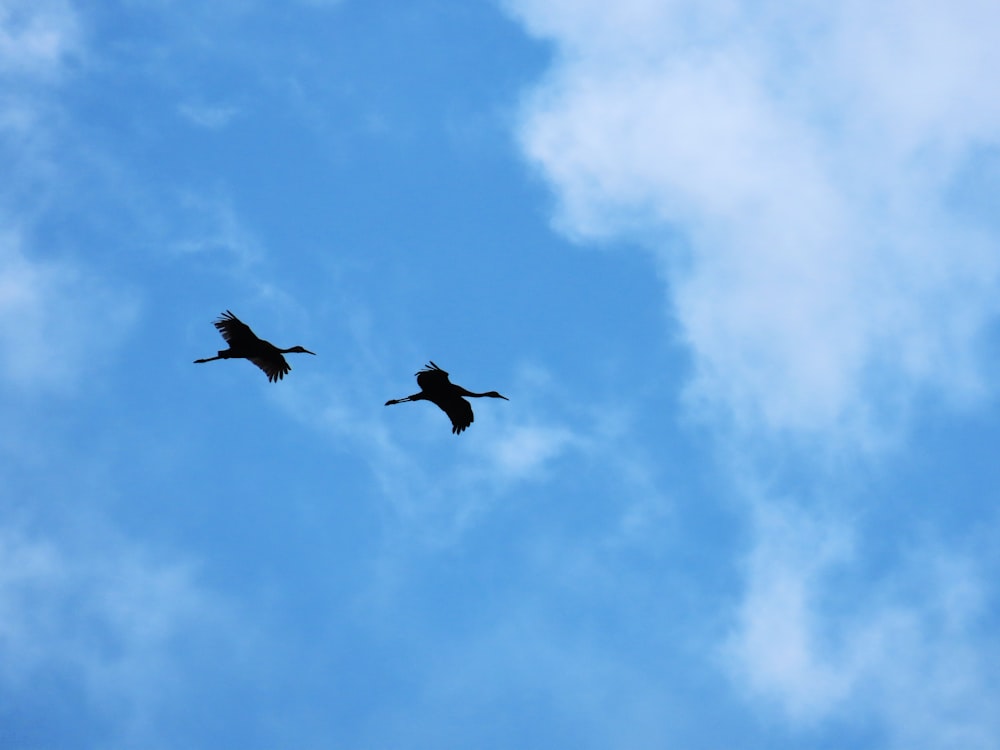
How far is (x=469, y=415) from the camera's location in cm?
4294

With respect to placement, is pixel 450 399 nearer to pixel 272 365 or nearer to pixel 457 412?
pixel 457 412

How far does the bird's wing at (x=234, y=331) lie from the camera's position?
42875 mm

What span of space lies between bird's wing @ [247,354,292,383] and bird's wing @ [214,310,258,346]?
0.81m

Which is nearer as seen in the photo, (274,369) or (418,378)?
(418,378)

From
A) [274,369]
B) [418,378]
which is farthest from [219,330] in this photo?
[418,378]

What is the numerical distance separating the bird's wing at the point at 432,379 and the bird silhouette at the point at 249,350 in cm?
444

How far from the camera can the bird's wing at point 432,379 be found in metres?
40.7

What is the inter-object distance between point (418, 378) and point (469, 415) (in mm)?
2269

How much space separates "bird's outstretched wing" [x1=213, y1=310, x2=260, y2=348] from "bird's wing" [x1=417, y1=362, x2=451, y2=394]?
15.8ft

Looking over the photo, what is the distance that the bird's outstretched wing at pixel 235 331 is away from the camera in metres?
42.9

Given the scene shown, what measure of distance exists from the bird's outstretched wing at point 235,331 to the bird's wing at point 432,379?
15.8 feet

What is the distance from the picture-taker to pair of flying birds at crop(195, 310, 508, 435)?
4169cm

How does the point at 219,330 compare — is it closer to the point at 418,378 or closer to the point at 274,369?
the point at 274,369

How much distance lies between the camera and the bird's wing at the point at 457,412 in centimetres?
4275
